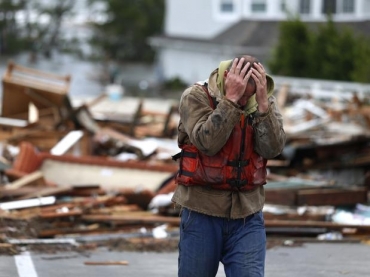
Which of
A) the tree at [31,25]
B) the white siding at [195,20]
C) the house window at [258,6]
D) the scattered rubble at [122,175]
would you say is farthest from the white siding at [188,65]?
the tree at [31,25]

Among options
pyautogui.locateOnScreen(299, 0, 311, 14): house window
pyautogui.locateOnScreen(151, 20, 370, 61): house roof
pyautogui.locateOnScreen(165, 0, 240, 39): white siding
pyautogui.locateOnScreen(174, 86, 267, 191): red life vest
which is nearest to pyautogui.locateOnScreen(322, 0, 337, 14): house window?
pyautogui.locateOnScreen(151, 20, 370, 61): house roof

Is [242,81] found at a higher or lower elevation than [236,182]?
higher

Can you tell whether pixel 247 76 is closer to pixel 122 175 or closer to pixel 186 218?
pixel 186 218

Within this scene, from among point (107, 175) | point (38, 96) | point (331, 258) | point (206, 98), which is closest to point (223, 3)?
point (38, 96)

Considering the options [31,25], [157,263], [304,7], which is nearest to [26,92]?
[157,263]

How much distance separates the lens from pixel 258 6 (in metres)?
45.9

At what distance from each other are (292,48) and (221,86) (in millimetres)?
32807

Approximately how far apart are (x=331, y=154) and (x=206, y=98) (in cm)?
1086

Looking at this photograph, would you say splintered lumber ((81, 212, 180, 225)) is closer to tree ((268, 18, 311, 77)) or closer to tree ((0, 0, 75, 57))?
tree ((268, 18, 311, 77))

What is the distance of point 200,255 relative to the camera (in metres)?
5.31

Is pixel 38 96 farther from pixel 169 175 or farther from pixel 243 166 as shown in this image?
pixel 243 166

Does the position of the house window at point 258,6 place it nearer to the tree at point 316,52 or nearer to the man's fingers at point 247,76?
the tree at point 316,52

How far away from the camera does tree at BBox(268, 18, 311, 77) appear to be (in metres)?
37.4

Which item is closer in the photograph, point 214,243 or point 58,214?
point 214,243
